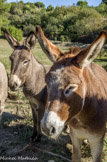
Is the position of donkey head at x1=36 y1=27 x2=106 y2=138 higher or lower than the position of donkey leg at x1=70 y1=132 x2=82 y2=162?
higher

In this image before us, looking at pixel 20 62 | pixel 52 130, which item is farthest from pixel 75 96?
pixel 20 62

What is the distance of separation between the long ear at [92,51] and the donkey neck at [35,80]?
202cm

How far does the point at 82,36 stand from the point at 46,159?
34.8 meters

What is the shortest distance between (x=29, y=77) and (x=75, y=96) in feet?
7.07

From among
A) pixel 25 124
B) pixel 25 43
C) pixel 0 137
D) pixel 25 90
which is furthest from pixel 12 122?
pixel 25 43

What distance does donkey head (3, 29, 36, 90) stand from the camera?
344 cm

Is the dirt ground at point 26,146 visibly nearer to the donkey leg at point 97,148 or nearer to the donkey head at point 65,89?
the donkey leg at point 97,148

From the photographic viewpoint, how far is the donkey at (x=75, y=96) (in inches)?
66.4

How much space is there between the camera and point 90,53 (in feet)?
5.72

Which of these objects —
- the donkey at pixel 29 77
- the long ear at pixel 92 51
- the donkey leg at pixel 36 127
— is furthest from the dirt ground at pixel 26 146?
the long ear at pixel 92 51

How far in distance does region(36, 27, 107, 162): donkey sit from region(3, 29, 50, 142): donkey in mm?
1451

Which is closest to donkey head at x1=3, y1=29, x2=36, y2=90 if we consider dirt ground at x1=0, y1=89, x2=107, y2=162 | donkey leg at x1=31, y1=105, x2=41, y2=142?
donkey leg at x1=31, y1=105, x2=41, y2=142

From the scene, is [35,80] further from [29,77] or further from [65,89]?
[65,89]

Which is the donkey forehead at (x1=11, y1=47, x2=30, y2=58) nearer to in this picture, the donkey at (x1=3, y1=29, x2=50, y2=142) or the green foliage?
the donkey at (x1=3, y1=29, x2=50, y2=142)
